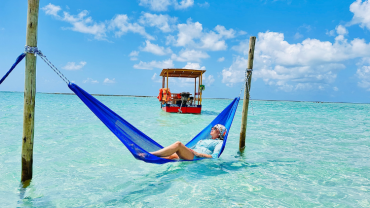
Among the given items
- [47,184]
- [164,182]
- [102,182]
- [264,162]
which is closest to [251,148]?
[264,162]

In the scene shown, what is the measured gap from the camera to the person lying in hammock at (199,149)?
3.34 metres

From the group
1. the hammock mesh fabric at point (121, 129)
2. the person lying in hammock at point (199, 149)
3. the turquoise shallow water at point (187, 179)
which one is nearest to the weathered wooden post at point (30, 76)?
the hammock mesh fabric at point (121, 129)

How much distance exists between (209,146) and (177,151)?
0.85 m

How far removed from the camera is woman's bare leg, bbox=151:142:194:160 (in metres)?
3.29

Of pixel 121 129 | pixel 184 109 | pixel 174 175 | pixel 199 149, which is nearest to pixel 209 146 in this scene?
pixel 199 149

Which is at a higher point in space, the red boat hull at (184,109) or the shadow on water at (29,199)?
the red boat hull at (184,109)

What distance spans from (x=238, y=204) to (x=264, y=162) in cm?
209

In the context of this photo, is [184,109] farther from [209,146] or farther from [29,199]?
[29,199]

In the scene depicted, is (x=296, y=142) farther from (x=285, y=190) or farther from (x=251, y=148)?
(x=285, y=190)

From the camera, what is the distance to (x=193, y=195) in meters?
2.94

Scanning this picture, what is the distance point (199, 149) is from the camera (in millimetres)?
4066

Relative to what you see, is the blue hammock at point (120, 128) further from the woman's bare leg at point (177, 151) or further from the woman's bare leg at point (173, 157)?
the woman's bare leg at point (173, 157)

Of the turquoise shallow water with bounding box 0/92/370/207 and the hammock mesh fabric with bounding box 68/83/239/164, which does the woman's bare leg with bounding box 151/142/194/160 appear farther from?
the turquoise shallow water with bounding box 0/92/370/207

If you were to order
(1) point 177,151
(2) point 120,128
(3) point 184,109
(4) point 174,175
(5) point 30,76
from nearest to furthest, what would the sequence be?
1. (5) point 30,76
2. (2) point 120,128
3. (1) point 177,151
4. (4) point 174,175
5. (3) point 184,109
